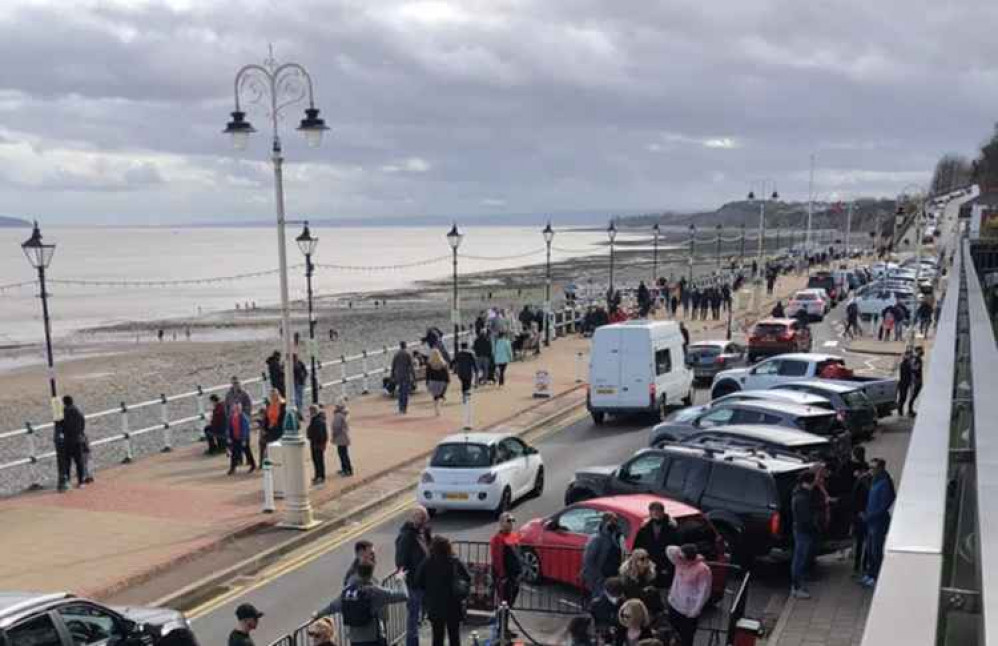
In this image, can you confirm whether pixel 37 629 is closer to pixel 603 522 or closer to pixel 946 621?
pixel 603 522

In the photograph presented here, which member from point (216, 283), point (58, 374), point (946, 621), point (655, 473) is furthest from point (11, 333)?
point (946, 621)

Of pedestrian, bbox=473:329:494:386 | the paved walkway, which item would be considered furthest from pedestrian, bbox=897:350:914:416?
pedestrian, bbox=473:329:494:386

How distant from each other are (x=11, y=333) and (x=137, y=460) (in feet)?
179

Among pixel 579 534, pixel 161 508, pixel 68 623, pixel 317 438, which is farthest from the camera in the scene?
pixel 317 438

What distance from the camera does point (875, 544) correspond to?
11875 millimetres

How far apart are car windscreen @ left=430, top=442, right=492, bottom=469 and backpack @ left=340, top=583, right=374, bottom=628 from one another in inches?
282

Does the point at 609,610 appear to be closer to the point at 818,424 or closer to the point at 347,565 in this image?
the point at 347,565

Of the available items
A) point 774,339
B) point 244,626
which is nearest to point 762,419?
point 244,626

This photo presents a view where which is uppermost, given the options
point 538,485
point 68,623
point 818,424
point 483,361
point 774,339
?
point 68,623

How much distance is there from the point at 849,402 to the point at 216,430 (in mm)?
13244

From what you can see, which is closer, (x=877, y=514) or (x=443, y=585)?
(x=443, y=585)

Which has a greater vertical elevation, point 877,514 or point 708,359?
point 877,514

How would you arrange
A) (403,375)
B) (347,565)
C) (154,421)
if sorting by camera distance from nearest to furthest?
(347,565) → (403,375) → (154,421)

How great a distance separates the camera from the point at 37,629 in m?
7.91
